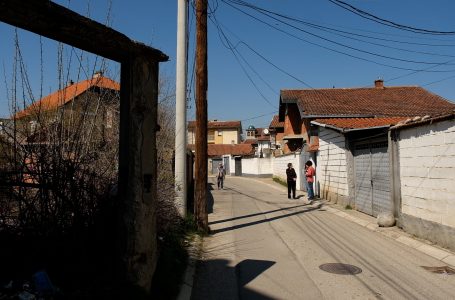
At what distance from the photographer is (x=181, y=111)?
11.4 m

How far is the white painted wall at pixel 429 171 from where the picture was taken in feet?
28.7

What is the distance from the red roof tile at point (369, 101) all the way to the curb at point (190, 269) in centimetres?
1812

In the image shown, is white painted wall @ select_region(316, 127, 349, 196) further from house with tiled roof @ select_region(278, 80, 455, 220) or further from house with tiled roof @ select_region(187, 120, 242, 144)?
house with tiled roof @ select_region(187, 120, 242, 144)

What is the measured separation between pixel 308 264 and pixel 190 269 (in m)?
2.06

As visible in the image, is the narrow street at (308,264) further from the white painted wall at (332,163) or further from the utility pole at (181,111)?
the white painted wall at (332,163)

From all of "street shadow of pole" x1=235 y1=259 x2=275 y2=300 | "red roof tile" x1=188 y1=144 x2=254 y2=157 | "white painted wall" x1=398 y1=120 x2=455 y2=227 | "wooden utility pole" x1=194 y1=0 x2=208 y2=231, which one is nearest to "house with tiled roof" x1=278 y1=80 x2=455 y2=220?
"white painted wall" x1=398 y1=120 x2=455 y2=227

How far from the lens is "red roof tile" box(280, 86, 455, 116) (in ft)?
90.1

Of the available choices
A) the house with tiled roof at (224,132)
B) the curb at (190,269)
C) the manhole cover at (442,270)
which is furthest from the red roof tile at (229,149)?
the manhole cover at (442,270)

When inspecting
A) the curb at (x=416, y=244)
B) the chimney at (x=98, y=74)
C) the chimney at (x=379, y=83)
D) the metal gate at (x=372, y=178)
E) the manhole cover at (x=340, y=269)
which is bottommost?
the manhole cover at (x=340, y=269)

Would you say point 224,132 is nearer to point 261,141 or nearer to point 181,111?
point 261,141

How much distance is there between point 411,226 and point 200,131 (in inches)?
212

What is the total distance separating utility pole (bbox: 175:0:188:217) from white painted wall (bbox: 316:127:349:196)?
748cm

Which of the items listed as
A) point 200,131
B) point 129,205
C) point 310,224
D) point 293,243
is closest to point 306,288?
point 129,205

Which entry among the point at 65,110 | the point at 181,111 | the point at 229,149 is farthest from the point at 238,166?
the point at 65,110
